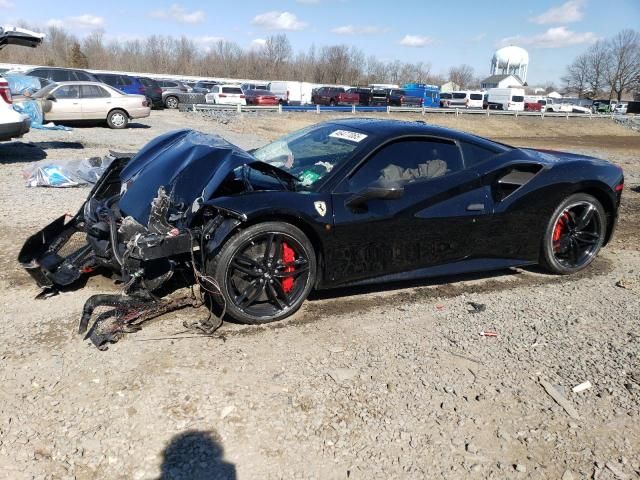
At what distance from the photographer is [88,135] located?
49.2ft

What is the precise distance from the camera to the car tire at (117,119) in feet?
56.2

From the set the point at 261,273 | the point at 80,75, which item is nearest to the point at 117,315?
the point at 261,273

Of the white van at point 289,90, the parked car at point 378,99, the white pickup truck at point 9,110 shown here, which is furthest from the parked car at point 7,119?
the white van at point 289,90

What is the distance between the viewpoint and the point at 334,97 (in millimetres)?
43156

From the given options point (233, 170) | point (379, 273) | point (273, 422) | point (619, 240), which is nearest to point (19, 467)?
point (273, 422)

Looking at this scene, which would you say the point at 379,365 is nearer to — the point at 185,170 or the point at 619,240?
the point at 185,170

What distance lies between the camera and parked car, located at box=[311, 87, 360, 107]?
4217 cm

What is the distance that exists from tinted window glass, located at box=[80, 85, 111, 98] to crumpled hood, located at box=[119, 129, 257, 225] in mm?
14217

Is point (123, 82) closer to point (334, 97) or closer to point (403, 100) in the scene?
point (334, 97)

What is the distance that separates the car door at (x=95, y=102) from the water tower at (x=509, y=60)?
108 meters

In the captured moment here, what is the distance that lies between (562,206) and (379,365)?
264 centimetres

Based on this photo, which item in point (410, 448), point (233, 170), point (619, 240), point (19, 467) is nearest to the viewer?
point (19, 467)

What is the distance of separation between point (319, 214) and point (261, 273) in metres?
0.59

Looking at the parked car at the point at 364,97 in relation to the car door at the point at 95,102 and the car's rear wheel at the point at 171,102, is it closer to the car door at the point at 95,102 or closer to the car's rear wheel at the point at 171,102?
the car's rear wheel at the point at 171,102
